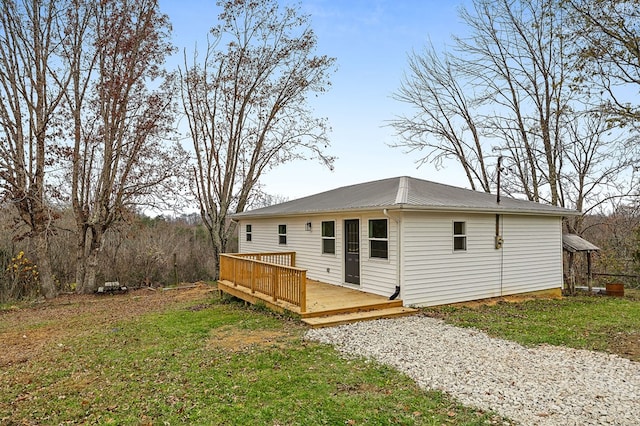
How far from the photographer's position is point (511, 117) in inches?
674

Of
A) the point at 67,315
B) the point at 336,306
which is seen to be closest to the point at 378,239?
the point at 336,306

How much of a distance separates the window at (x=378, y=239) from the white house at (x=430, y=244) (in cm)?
2

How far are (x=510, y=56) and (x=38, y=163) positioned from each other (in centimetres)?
1846

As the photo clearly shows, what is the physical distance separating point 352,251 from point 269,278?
7.70 feet

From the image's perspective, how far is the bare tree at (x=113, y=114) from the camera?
12.7 m

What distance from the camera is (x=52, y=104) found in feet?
39.8

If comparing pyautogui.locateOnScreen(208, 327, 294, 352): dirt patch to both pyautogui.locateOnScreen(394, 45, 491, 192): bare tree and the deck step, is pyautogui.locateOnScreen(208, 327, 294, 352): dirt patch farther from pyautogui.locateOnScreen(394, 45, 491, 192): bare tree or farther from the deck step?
pyautogui.locateOnScreen(394, 45, 491, 192): bare tree

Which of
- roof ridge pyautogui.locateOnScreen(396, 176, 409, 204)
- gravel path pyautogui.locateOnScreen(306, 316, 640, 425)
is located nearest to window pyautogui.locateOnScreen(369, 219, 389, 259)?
roof ridge pyautogui.locateOnScreen(396, 176, 409, 204)

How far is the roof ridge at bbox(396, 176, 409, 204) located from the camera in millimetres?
8113

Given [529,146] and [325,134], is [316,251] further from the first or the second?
[529,146]

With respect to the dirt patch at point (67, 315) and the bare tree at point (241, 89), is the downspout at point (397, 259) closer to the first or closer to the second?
the dirt patch at point (67, 315)

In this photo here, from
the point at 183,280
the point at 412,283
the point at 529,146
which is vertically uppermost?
the point at 529,146

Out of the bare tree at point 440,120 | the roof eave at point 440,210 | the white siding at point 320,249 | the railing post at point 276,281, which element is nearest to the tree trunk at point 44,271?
the white siding at point 320,249

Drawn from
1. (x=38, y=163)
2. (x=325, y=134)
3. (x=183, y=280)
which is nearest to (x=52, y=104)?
(x=38, y=163)
